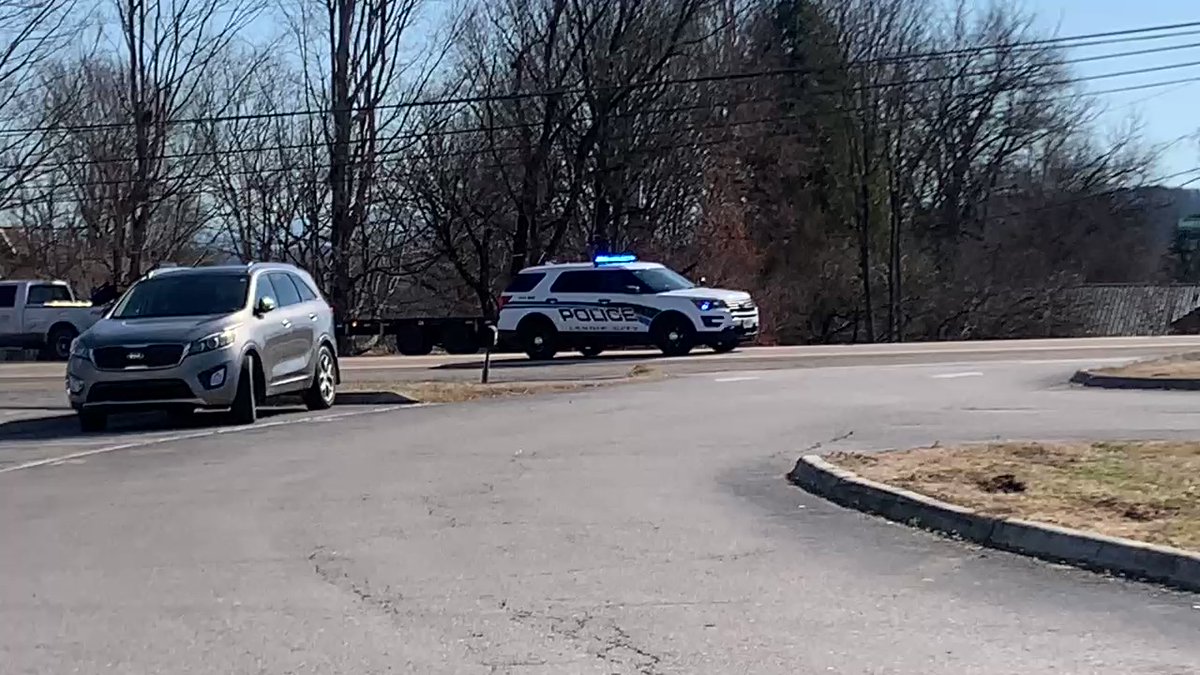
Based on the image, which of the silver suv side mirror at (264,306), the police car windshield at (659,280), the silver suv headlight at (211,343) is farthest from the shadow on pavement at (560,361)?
the silver suv headlight at (211,343)

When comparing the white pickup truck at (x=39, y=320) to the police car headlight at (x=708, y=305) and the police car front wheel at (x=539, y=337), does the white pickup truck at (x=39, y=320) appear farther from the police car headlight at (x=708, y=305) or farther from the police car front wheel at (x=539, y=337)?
the police car headlight at (x=708, y=305)

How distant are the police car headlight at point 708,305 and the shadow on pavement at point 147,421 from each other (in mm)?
11353

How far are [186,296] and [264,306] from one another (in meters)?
0.95

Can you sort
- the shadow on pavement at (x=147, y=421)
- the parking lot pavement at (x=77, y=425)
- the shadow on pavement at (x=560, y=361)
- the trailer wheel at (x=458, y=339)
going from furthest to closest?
the trailer wheel at (x=458, y=339), the shadow on pavement at (x=560, y=361), the shadow on pavement at (x=147, y=421), the parking lot pavement at (x=77, y=425)

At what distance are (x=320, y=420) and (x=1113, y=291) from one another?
48.7 metres

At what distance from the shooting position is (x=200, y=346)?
1725cm

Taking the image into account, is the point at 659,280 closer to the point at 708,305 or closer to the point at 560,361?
the point at 708,305

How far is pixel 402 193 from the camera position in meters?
52.2

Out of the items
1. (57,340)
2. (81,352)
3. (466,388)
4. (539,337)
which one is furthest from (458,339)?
(81,352)

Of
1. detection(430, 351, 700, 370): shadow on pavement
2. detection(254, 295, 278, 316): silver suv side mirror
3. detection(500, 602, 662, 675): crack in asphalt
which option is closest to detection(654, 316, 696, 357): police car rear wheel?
detection(430, 351, 700, 370): shadow on pavement

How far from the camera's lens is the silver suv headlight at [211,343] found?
1723 cm

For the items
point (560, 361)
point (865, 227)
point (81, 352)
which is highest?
point (865, 227)

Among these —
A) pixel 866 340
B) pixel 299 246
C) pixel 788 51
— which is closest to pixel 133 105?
pixel 299 246

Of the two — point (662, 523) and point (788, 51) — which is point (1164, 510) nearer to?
point (662, 523)
